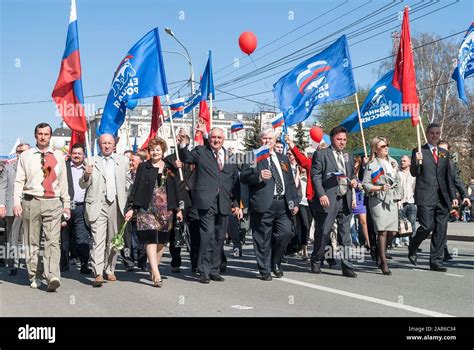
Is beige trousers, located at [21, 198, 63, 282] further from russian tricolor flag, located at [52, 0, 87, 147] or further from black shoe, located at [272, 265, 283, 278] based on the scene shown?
black shoe, located at [272, 265, 283, 278]

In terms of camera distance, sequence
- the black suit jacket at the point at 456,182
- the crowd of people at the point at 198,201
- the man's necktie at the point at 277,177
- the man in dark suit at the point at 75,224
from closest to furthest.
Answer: the crowd of people at the point at 198,201 < the man's necktie at the point at 277,177 < the black suit jacket at the point at 456,182 < the man in dark suit at the point at 75,224

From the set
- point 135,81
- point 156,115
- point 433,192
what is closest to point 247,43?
point 156,115

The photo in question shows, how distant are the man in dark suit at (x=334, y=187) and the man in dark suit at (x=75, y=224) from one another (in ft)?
11.7

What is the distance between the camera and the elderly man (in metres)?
8.48

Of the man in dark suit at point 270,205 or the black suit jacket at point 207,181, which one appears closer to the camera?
the black suit jacket at point 207,181

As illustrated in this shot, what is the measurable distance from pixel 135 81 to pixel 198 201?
229 centimetres

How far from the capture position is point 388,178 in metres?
10.2

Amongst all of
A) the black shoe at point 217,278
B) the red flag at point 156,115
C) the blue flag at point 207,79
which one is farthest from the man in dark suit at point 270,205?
the blue flag at point 207,79

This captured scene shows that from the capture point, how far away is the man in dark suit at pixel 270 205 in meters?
9.46

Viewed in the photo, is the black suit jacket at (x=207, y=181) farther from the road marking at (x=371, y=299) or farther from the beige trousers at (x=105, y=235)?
the road marking at (x=371, y=299)

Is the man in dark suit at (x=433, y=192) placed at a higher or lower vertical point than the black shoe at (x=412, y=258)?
higher
